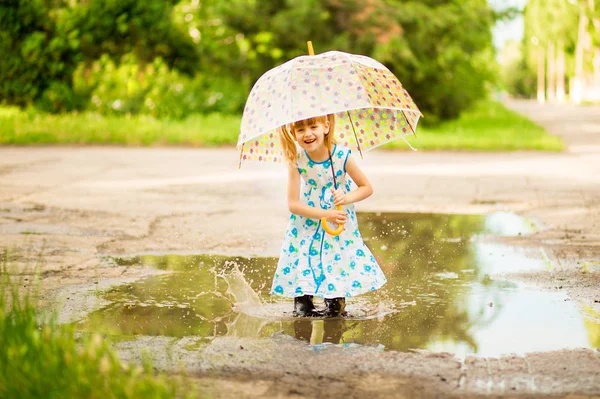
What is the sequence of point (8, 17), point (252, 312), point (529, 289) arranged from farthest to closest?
point (8, 17) → point (529, 289) → point (252, 312)

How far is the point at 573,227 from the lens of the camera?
8.01 meters

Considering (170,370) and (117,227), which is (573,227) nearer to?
(117,227)

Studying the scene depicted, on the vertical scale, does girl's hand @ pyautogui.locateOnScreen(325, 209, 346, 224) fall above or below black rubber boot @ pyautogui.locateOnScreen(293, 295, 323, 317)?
above

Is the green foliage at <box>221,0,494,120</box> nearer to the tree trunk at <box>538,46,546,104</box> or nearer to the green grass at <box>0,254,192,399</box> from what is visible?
the green grass at <box>0,254,192,399</box>

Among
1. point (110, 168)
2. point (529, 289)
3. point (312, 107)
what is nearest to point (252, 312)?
point (312, 107)

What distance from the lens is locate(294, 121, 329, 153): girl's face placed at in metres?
4.95

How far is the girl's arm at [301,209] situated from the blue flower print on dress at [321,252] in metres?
0.08

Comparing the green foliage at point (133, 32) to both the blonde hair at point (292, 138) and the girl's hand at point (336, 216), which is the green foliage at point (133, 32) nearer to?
the blonde hair at point (292, 138)

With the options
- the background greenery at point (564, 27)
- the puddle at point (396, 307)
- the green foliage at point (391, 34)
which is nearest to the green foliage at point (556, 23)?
the background greenery at point (564, 27)

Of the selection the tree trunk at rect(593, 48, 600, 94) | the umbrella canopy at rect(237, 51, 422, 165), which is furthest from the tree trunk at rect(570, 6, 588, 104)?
the umbrella canopy at rect(237, 51, 422, 165)

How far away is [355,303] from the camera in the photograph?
535cm

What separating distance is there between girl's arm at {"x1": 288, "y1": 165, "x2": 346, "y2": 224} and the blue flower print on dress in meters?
0.08

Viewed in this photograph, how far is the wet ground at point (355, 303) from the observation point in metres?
3.92

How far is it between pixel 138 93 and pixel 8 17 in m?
3.33
